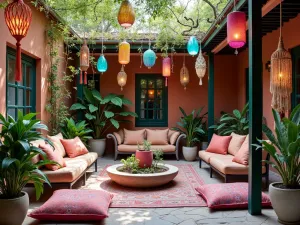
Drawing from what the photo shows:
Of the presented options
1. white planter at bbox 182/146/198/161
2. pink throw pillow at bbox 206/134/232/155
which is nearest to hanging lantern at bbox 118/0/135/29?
pink throw pillow at bbox 206/134/232/155

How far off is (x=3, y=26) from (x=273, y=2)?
158 inches

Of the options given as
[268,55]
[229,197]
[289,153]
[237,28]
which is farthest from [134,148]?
[289,153]

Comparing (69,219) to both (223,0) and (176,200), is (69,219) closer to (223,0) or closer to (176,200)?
(176,200)

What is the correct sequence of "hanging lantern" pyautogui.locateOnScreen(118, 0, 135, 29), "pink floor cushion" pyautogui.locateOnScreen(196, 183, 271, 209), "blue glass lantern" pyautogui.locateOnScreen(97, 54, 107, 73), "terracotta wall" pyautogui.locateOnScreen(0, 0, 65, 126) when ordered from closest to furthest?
"pink floor cushion" pyautogui.locateOnScreen(196, 183, 271, 209) → "hanging lantern" pyautogui.locateOnScreen(118, 0, 135, 29) → "terracotta wall" pyautogui.locateOnScreen(0, 0, 65, 126) → "blue glass lantern" pyautogui.locateOnScreen(97, 54, 107, 73)

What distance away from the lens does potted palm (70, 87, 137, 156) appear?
28.9 ft

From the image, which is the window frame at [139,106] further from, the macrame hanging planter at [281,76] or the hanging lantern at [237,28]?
the macrame hanging planter at [281,76]

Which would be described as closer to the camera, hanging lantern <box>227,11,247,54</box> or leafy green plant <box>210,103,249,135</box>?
hanging lantern <box>227,11,247,54</box>

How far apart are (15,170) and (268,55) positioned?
5766 millimetres

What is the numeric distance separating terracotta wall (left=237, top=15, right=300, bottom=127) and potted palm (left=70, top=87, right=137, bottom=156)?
3.22 m

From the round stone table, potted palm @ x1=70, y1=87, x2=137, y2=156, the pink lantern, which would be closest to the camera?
the pink lantern

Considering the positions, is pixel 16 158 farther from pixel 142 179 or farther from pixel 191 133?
pixel 191 133

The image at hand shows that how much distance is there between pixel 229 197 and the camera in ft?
14.3

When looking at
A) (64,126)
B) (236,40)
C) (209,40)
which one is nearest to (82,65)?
(64,126)

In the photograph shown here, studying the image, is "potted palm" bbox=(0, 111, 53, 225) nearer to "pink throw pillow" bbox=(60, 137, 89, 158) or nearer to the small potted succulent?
the small potted succulent
